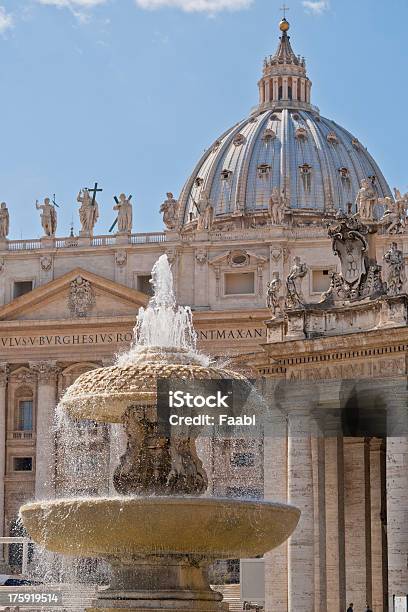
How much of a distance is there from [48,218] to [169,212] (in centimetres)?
620

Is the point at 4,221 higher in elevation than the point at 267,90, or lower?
lower

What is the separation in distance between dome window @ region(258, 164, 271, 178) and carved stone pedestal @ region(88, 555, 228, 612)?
100 meters

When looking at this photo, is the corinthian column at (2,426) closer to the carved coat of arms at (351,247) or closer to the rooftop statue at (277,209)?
the rooftop statue at (277,209)

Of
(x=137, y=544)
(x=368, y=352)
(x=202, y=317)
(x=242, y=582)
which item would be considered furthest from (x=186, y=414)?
(x=202, y=317)

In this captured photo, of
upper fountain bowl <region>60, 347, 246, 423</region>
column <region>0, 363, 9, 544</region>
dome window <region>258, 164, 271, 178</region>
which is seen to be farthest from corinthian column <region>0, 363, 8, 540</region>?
dome window <region>258, 164, 271, 178</region>

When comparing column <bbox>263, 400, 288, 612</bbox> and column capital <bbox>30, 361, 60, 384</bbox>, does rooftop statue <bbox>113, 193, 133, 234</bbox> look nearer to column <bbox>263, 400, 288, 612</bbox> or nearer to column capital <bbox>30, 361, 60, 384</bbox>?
column capital <bbox>30, 361, 60, 384</bbox>

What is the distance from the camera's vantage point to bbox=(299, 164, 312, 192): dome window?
396 feet

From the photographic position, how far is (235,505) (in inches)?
880

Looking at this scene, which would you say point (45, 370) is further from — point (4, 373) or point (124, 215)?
point (124, 215)

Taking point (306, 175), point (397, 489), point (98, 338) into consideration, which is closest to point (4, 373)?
point (98, 338)

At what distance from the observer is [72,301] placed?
247 feet

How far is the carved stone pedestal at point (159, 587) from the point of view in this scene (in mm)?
23047
